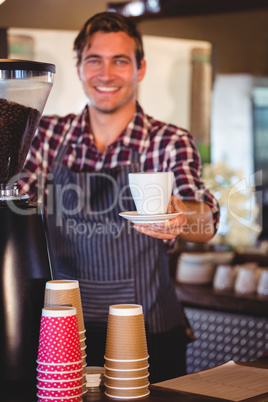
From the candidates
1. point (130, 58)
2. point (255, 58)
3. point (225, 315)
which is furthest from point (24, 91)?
point (255, 58)

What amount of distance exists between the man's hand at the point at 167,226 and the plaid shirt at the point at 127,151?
29 cm

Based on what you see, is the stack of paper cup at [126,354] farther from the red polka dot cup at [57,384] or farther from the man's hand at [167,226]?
the man's hand at [167,226]

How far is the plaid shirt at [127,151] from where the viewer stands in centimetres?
225

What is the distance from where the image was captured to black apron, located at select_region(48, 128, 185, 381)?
2.29 meters

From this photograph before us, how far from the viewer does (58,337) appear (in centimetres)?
137

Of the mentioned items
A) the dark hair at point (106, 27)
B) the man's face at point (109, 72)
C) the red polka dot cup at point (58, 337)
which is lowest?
the red polka dot cup at point (58, 337)

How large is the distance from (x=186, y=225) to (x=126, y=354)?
0.76m

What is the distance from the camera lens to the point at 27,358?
1.52 meters

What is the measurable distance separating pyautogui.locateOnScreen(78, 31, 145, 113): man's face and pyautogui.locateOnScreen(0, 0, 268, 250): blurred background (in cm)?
122

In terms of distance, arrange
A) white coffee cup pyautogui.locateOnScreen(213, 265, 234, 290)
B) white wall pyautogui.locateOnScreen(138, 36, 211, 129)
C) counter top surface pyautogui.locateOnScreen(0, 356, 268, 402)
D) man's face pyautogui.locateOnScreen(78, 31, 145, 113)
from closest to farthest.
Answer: counter top surface pyautogui.locateOnScreen(0, 356, 268, 402) → man's face pyautogui.locateOnScreen(78, 31, 145, 113) → white coffee cup pyautogui.locateOnScreen(213, 265, 234, 290) → white wall pyautogui.locateOnScreen(138, 36, 211, 129)

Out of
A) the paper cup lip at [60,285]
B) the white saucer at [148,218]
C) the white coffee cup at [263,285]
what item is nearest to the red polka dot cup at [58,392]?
the paper cup lip at [60,285]

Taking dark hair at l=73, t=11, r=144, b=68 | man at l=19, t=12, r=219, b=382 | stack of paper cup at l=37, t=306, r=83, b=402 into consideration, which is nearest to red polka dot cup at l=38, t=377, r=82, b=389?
stack of paper cup at l=37, t=306, r=83, b=402

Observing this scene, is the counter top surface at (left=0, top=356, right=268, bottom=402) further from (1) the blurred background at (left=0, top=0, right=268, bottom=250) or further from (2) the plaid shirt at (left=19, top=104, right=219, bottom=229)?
(1) the blurred background at (left=0, top=0, right=268, bottom=250)

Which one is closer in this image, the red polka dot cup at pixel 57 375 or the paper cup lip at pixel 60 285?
the red polka dot cup at pixel 57 375
